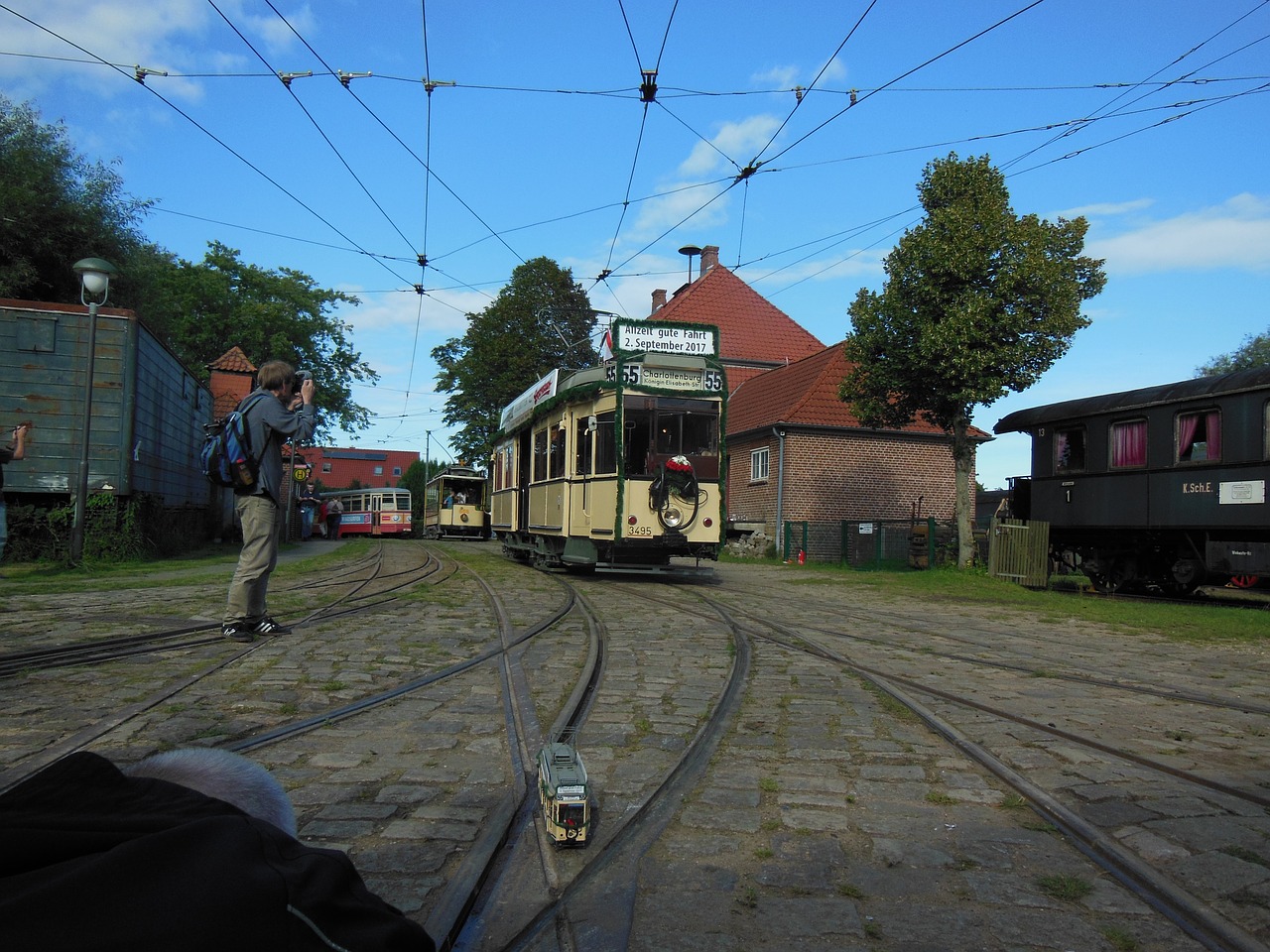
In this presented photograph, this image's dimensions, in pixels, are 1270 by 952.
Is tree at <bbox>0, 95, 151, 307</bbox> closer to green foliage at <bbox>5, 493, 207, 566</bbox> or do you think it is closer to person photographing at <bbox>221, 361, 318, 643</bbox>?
green foliage at <bbox>5, 493, 207, 566</bbox>

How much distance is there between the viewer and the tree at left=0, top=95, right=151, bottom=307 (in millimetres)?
22062

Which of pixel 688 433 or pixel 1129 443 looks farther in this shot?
pixel 1129 443

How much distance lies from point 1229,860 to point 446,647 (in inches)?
211

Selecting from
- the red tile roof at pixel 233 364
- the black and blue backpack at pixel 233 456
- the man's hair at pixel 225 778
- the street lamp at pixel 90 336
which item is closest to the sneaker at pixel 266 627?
the black and blue backpack at pixel 233 456

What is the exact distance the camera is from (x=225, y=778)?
1.25 metres

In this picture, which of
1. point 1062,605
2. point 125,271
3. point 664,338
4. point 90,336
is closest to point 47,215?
point 125,271

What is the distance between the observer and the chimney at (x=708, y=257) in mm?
41812

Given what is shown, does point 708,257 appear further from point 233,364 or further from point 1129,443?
point 1129,443

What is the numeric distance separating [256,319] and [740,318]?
23.2 meters

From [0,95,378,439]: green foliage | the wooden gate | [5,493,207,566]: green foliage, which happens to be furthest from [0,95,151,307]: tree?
the wooden gate

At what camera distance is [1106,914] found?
2643 mm

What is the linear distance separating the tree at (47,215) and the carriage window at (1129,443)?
24.4 meters

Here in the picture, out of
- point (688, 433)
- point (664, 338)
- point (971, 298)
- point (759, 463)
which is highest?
point (971, 298)

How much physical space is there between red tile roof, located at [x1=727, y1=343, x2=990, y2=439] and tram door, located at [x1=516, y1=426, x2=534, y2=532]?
9307 mm
